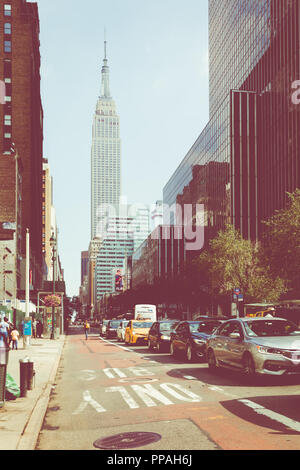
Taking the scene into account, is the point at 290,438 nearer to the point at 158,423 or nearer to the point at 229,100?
the point at 158,423

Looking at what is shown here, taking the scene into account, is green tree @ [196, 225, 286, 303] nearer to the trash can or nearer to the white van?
the white van

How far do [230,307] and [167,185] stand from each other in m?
65.1

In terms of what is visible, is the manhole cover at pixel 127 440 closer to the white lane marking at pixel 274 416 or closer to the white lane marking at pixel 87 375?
the white lane marking at pixel 274 416

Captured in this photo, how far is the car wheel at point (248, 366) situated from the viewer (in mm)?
13664

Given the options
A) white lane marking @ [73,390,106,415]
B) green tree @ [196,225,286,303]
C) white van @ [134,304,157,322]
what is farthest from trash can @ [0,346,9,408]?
white van @ [134,304,157,322]

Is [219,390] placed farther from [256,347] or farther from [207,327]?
[207,327]

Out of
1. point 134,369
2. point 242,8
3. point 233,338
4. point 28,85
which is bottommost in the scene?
point 134,369

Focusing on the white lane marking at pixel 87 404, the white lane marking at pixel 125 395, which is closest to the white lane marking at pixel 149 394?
the white lane marking at pixel 125 395

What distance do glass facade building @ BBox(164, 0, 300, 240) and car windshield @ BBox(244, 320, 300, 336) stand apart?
5297 centimetres

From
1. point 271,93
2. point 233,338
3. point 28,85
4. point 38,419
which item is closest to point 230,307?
point 271,93

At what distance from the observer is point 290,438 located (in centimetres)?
758

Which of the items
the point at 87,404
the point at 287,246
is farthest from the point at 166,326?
the point at 87,404

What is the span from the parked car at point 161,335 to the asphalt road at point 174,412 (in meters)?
8.99

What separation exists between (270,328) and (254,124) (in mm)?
66641
